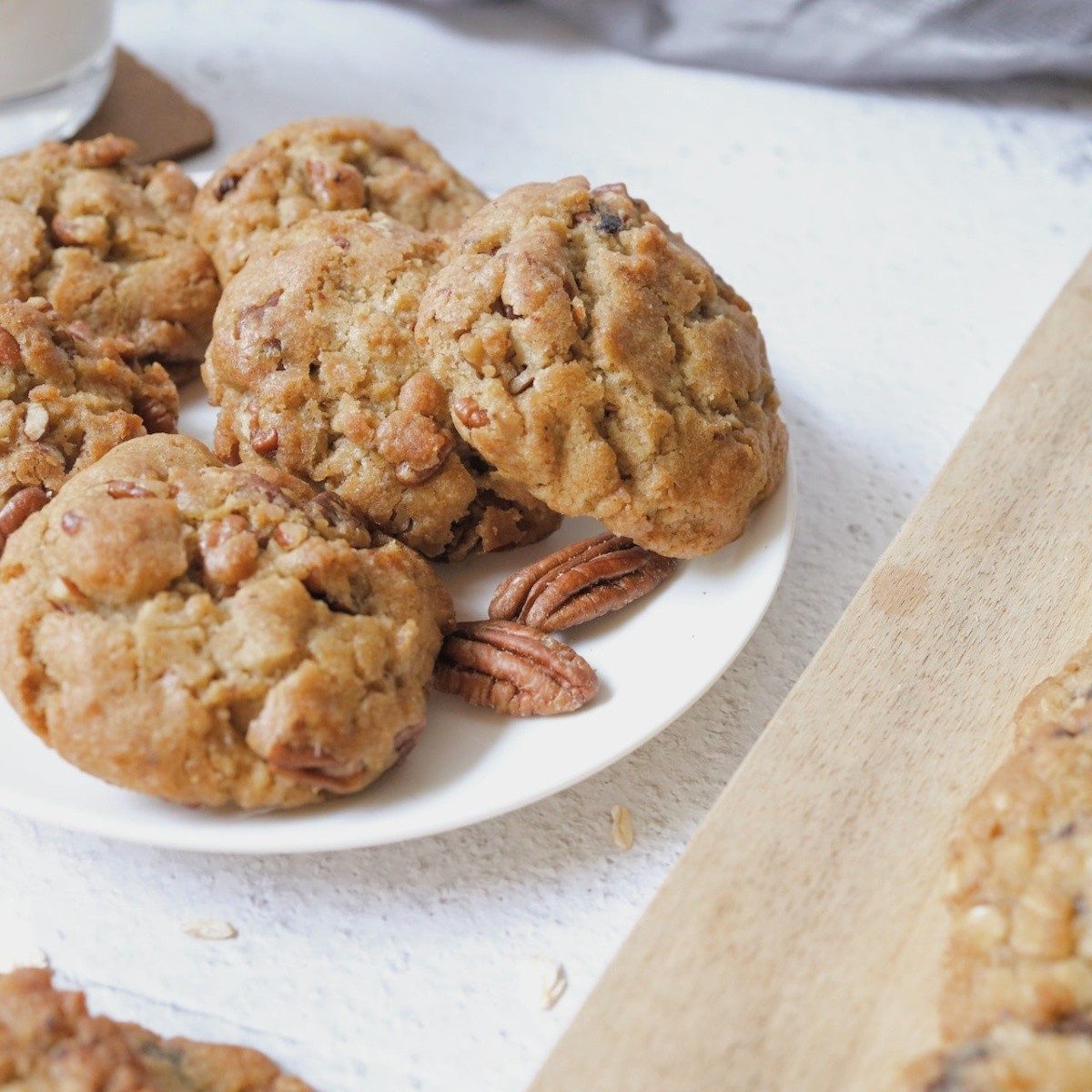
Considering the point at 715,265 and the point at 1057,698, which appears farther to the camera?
the point at 715,265

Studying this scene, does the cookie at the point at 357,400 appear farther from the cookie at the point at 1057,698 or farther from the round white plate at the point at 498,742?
the cookie at the point at 1057,698

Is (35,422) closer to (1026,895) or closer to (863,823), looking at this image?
(863,823)

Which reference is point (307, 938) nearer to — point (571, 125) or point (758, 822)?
point (758, 822)

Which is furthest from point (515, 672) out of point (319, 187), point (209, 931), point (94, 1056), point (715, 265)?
point (715, 265)

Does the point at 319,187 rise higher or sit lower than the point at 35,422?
higher

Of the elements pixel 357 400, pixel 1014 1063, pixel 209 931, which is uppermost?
pixel 1014 1063
